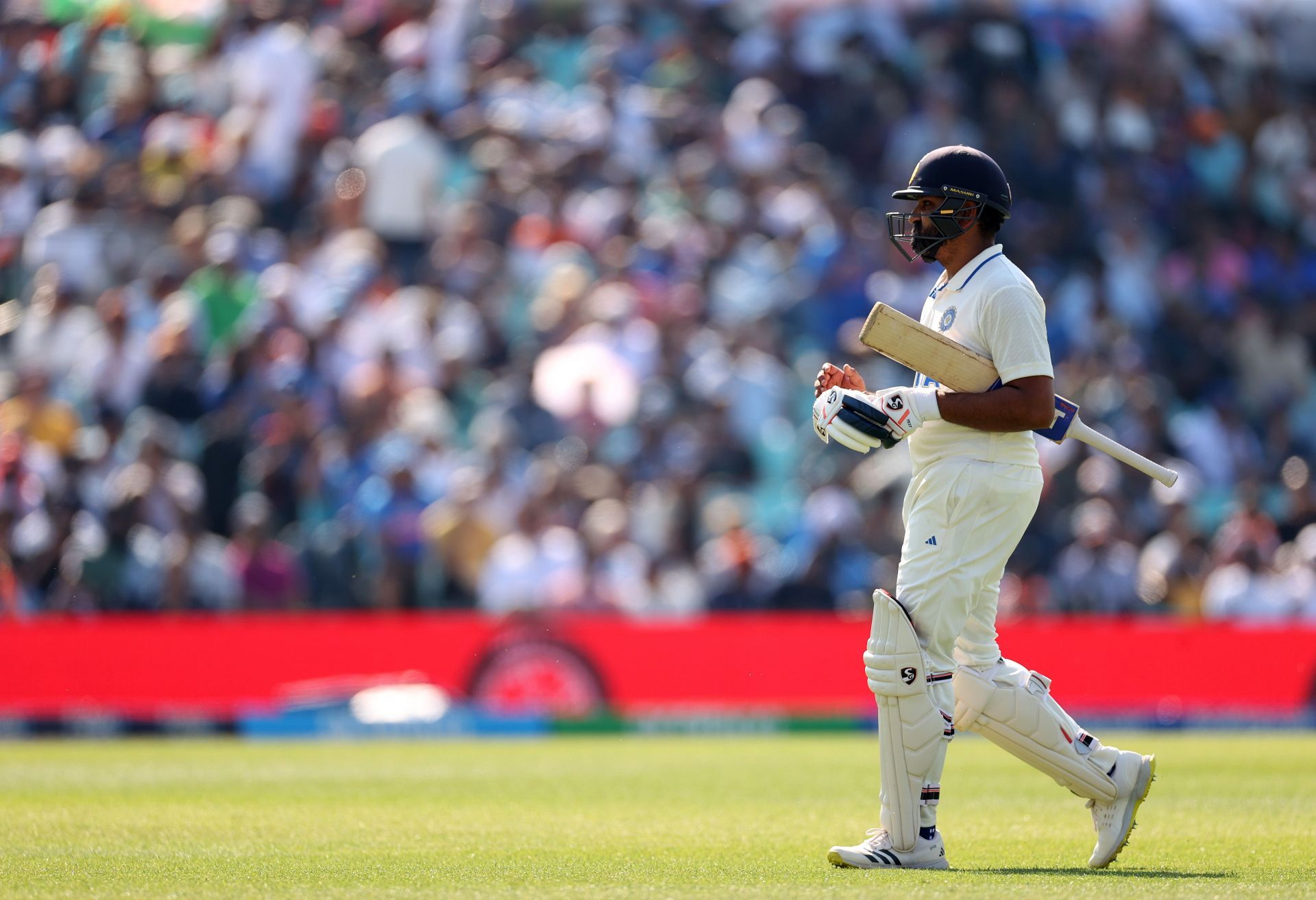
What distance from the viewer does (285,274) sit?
50.0ft

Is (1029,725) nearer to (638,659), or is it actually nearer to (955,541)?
(955,541)

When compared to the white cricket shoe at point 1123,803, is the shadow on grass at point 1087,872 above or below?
below

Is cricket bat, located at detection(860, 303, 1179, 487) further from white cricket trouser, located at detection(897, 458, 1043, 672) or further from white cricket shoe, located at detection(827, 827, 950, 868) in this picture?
white cricket shoe, located at detection(827, 827, 950, 868)

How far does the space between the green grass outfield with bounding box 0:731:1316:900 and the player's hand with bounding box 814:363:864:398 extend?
1.42 metres

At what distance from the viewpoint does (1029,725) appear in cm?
570

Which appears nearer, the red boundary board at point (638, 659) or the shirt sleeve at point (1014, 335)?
the shirt sleeve at point (1014, 335)

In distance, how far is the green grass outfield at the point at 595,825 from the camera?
512 centimetres

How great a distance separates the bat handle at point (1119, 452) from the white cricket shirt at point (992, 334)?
0.53ft

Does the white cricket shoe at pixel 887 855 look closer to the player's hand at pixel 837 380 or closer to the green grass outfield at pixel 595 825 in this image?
the green grass outfield at pixel 595 825

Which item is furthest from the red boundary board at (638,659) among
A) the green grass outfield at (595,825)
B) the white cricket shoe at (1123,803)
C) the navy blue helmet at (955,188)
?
the navy blue helmet at (955,188)

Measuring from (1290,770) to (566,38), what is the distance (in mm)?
11057

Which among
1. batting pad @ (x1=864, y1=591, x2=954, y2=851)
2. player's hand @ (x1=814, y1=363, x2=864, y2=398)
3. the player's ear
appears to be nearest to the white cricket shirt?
the player's ear

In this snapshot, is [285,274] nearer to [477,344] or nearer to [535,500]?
[477,344]

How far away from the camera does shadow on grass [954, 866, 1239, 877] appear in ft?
17.5
